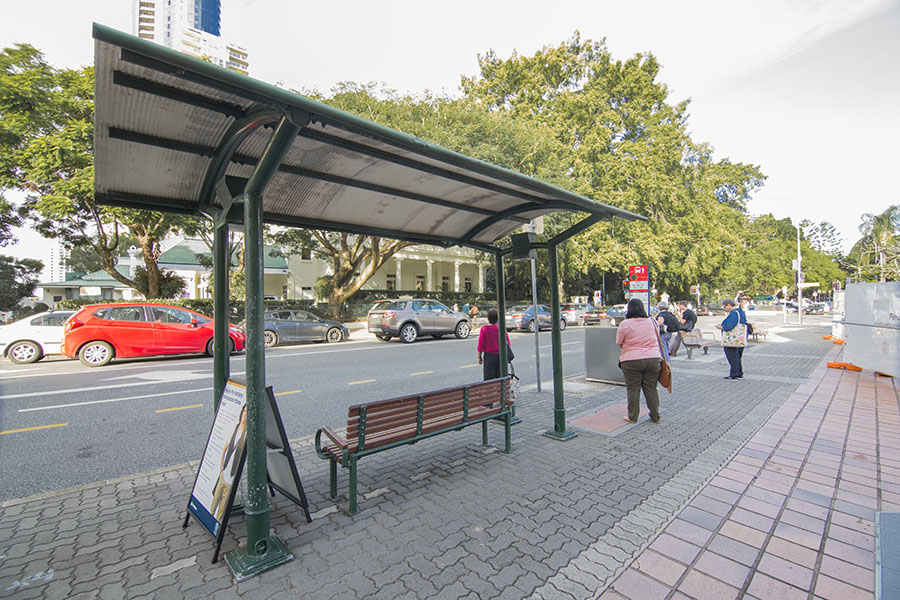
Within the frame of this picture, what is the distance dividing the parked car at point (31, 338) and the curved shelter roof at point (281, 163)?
11.4 metres

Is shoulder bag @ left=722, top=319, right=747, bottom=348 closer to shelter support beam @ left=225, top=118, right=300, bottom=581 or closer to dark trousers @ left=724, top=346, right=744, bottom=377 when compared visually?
dark trousers @ left=724, top=346, right=744, bottom=377

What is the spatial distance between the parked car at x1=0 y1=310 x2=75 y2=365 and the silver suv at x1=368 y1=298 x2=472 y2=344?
30.7 feet

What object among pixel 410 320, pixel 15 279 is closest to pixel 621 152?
pixel 410 320

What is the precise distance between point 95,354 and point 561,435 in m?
12.0

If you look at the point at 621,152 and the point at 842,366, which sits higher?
the point at 621,152

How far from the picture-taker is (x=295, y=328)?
55.6 ft

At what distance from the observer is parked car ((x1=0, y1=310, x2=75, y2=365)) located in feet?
38.0

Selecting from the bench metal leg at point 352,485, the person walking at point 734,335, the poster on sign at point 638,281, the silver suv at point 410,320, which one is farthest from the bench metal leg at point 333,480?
the silver suv at point 410,320

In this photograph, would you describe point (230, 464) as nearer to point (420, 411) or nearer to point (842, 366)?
point (420, 411)

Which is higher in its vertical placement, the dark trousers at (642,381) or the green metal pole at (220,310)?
the green metal pole at (220,310)

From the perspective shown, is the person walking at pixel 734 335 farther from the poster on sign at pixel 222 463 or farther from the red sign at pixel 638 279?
the poster on sign at pixel 222 463

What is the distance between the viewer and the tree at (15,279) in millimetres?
37250

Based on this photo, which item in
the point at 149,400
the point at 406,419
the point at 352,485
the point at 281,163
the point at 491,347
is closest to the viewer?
the point at 352,485

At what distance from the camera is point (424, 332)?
→ 59.1ft
